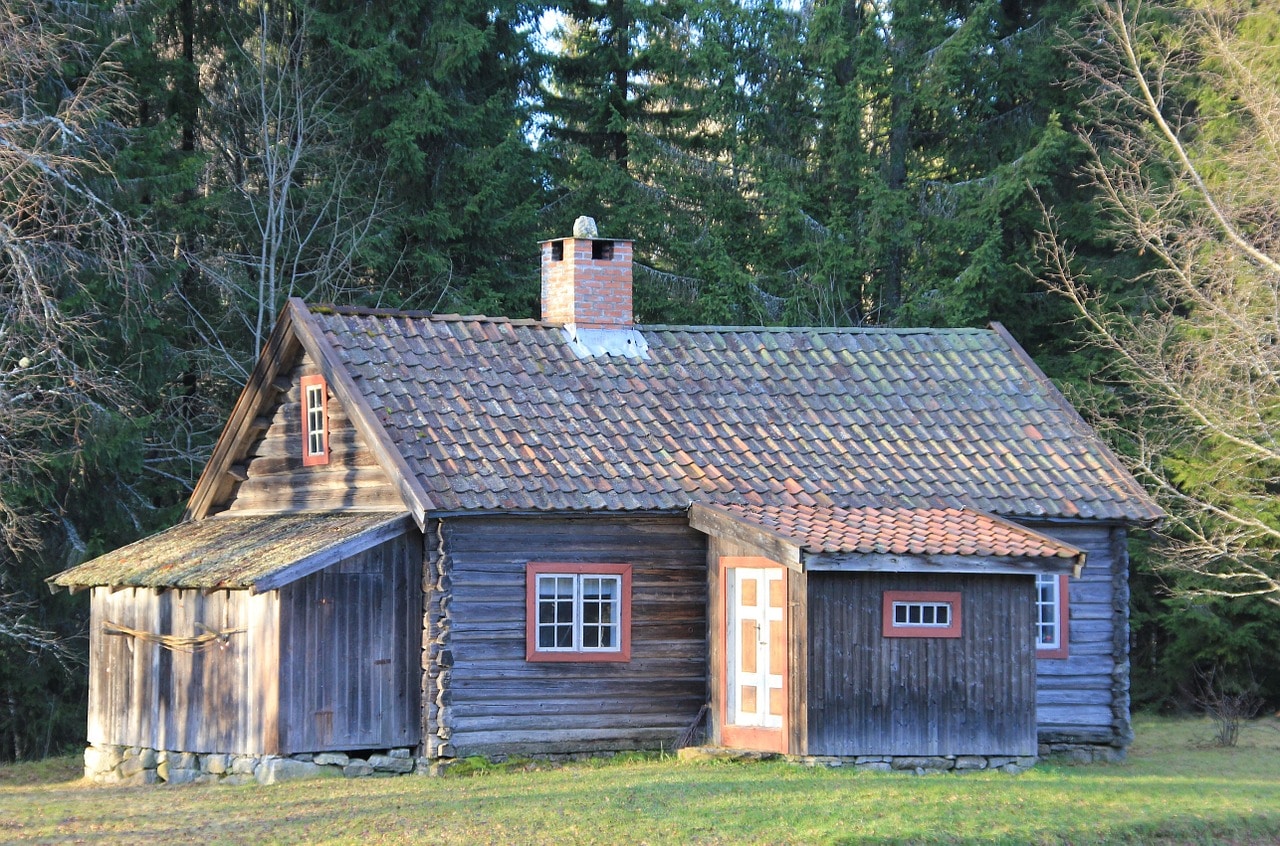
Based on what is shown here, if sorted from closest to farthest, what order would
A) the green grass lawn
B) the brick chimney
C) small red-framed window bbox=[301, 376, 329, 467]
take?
the green grass lawn
small red-framed window bbox=[301, 376, 329, 467]
the brick chimney

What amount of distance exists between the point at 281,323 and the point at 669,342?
5333 mm

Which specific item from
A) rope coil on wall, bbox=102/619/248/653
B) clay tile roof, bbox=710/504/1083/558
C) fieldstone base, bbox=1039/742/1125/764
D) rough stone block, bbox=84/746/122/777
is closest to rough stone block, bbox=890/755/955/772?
clay tile roof, bbox=710/504/1083/558

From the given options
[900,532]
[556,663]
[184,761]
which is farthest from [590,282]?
[184,761]

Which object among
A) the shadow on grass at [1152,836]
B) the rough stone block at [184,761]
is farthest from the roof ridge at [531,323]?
the shadow on grass at [1152,836]

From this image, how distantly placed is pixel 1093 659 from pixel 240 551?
1083 centimetres

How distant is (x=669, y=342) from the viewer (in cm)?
2198

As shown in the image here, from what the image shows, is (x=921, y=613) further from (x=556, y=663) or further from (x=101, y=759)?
(x=101, y=759)

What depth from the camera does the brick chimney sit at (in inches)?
850

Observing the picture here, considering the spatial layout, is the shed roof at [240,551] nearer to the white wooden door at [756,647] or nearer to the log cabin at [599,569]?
the log cabin at [599,569]

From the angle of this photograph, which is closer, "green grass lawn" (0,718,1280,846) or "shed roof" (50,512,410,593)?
"green grass lawn" (0,718,1280,846)

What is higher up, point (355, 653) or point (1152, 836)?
point (355, 653)

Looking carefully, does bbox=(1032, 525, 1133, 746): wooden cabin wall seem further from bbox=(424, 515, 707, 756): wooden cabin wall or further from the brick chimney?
the brick chimney

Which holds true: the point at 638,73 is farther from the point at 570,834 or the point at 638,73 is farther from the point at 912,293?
the point at 570,834

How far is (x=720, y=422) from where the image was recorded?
2038 cm
